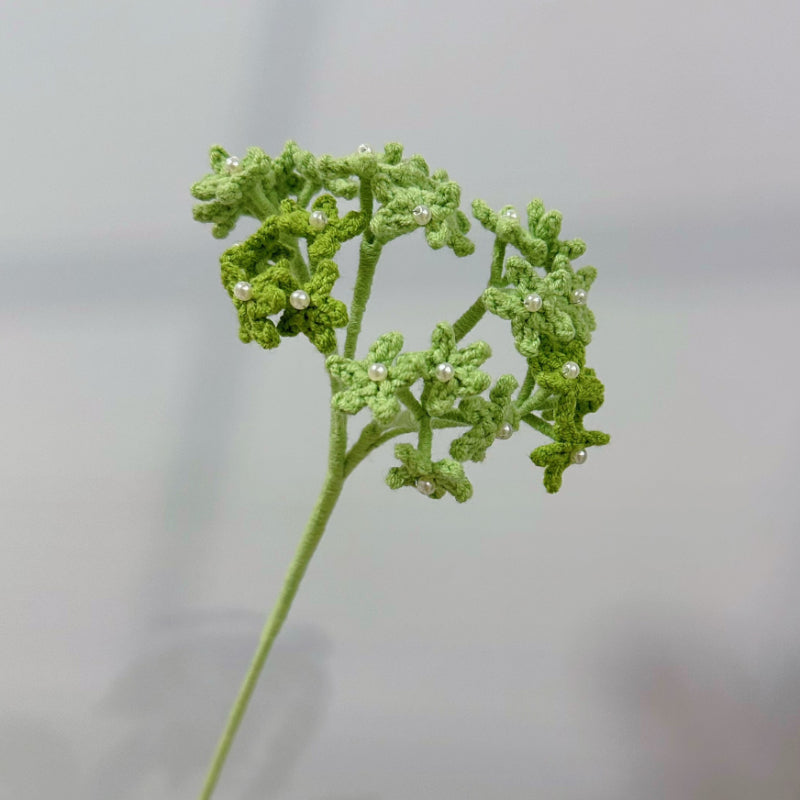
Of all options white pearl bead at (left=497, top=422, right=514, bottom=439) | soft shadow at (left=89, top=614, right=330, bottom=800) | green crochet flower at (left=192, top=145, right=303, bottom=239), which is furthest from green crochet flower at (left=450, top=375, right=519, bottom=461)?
soft shadow at (left=89, top=614, right=330, bottom=800)

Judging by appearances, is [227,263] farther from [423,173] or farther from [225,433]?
[225,433]

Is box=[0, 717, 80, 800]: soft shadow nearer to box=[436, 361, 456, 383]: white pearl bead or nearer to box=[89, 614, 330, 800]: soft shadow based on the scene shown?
box=[89, 614, 330, 800]: soft shadow

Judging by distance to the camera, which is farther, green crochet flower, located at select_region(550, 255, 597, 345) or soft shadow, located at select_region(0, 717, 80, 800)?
soft shadow, located at select_region(0, 717, 80, 800)

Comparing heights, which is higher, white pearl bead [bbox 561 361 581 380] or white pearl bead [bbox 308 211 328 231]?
white pearl bead [bbox 308 211 328 231]

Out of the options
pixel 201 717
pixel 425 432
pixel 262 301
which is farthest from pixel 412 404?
pixel 201 717

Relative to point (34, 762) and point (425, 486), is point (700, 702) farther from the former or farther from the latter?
point (34, 762)

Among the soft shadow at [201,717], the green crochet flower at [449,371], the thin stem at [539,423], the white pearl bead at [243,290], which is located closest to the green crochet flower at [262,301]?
the white pearl bead at [243,290]
